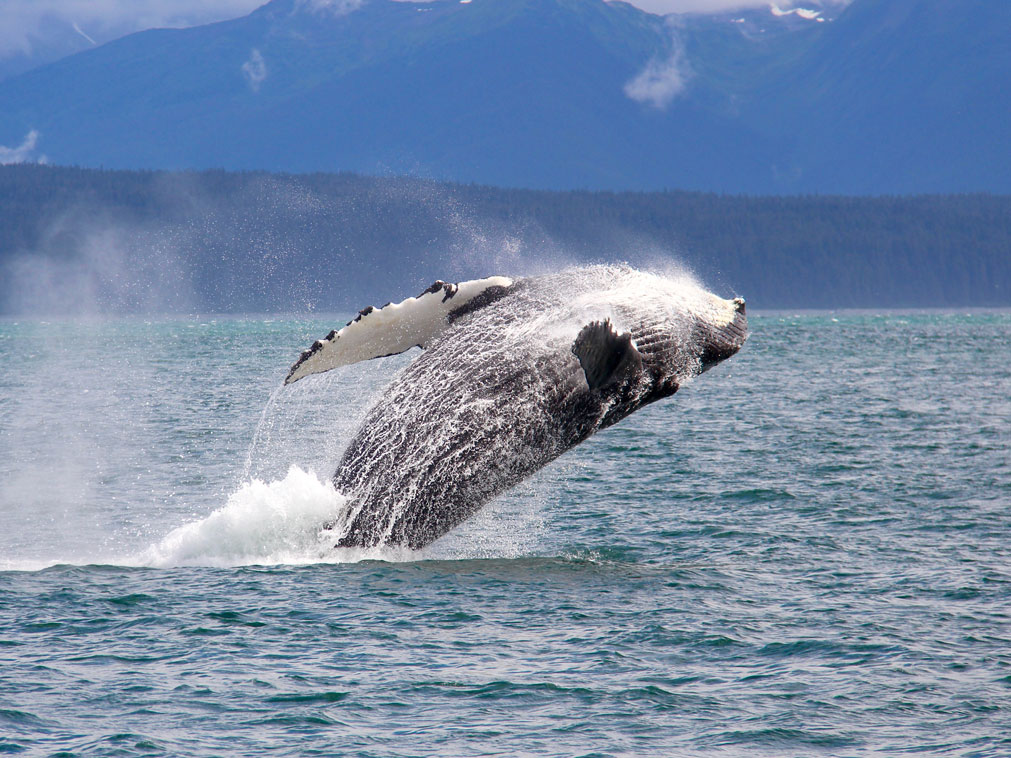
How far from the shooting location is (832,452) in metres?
23.3

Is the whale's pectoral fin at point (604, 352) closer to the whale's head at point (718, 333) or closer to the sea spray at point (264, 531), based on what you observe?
the whale's head at point (718, 333)

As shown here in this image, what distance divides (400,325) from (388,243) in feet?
547

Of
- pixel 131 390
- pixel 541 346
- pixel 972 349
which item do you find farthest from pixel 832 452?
pixel 972 349

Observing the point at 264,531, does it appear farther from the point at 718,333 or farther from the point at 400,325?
the point at 718,333

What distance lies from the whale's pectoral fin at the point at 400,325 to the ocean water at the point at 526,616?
3.16ft

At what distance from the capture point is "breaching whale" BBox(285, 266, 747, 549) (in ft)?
34.0

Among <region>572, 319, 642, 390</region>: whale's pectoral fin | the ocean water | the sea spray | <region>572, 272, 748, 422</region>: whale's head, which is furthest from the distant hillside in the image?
<region>572, 319, 642, 390</region>: whale's pectoral fin

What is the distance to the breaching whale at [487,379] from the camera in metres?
10.4

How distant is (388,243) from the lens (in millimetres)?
175625

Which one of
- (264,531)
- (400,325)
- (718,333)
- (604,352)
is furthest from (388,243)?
(604,352)

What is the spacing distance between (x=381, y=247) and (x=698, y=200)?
55835 mm

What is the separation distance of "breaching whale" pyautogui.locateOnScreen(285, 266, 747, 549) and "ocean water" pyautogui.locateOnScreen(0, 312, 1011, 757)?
85 cm

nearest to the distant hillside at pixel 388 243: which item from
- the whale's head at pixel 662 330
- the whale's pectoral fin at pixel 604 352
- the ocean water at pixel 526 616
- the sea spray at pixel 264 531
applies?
the ocean water at pixel 526 616

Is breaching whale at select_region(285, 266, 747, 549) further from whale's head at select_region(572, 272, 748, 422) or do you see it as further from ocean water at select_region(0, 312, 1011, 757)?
ocean water at select_region(0, 312, 1011, 757)
